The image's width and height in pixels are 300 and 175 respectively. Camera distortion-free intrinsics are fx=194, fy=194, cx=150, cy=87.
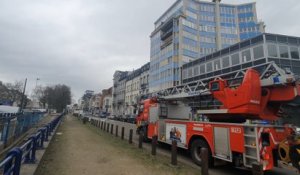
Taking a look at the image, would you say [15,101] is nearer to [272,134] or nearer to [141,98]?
[141,98]

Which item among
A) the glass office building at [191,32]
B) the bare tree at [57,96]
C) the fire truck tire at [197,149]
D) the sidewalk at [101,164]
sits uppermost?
the glass office building at [191,32]

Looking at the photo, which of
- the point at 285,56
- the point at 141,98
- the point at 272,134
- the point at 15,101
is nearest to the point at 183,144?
the point at 272,134

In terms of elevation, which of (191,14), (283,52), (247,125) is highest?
(191,14)

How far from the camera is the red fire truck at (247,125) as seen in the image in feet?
19.4

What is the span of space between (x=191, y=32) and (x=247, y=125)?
46.7m

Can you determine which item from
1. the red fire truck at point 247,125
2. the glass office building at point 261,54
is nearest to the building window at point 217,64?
the glass office building at point 261,54

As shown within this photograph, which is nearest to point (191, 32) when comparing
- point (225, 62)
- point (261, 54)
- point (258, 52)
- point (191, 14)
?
point (191, 14)

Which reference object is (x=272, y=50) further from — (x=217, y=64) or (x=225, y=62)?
(x=217, y=64)

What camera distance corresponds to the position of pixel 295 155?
5.43 meters

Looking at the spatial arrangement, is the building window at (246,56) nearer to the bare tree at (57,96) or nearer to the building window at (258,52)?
the building window at (258,52)

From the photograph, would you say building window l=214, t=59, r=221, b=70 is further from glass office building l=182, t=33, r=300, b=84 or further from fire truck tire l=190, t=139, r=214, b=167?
fire truck tire l=190, t=139, r=214, b=167

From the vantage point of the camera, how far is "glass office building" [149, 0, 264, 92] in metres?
46.7

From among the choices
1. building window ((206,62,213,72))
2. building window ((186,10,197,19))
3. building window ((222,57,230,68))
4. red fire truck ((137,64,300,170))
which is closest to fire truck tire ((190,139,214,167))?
red fire truck ((137,64,300,170))

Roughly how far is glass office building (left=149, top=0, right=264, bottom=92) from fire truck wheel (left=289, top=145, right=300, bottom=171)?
124 feet
